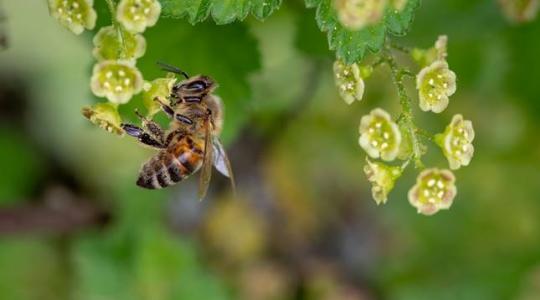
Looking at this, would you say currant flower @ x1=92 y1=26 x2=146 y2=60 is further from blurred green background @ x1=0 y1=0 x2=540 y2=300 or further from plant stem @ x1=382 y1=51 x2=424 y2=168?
blurred green background @ x1=0 y1=0 x2=540 y2=300

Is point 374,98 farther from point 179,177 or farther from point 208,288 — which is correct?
point 179,177

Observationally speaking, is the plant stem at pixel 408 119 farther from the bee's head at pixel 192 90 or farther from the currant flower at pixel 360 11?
the bee's head at pixel 192 90

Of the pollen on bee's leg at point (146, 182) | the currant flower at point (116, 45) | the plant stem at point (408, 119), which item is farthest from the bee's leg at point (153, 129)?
the plant stem at point (408, 119)

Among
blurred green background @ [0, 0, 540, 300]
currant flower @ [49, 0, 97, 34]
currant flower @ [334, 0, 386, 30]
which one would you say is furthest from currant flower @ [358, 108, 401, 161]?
blurred green background @ [0, 0, 540, 300]

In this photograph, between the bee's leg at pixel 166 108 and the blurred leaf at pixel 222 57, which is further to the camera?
the blurred leaf at pixel 222 57

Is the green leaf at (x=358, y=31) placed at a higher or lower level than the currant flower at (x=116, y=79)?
higher

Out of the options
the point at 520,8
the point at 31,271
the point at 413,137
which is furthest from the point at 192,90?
the point at 31,271

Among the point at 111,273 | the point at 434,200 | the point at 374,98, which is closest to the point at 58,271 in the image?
the point at 111,273
